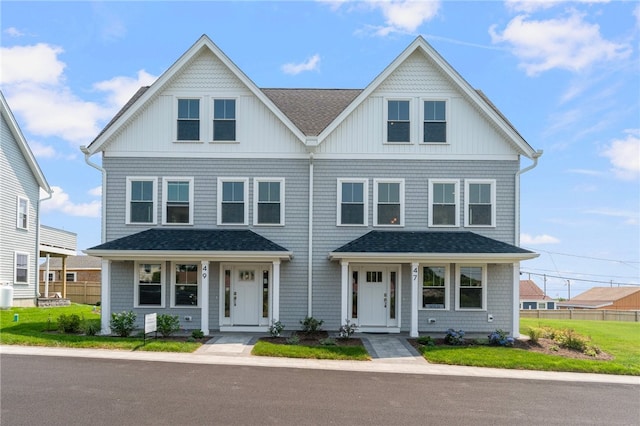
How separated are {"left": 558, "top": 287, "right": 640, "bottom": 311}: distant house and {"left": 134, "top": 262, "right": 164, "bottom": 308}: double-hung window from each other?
57.6 metres

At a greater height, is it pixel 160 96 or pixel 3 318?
pixel 160 96

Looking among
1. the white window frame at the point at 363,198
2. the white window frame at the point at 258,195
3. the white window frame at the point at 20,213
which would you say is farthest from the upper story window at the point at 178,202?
the white window frame at the point at 20,213

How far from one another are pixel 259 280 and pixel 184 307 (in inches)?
107

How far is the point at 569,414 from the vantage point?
9023 mm

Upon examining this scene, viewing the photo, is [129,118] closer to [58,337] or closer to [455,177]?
[58,337]

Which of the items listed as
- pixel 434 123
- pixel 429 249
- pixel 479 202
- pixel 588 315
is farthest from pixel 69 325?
pixel 588 315

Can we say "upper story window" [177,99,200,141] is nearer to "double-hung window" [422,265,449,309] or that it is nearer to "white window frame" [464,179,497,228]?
"double-hung window" [422,265,449,309]

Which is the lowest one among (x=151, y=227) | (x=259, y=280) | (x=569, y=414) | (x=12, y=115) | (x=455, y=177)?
(x=569, y=414)

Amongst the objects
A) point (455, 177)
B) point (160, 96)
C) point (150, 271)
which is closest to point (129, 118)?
point (160, 96)

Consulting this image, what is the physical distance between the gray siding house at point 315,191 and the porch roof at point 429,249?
241mm

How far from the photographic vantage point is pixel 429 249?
1673cm

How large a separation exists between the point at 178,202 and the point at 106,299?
4.04 m

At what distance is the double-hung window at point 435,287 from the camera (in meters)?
18.0

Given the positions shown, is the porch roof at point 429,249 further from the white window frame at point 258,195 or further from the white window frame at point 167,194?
the white window frame at point 167,194
